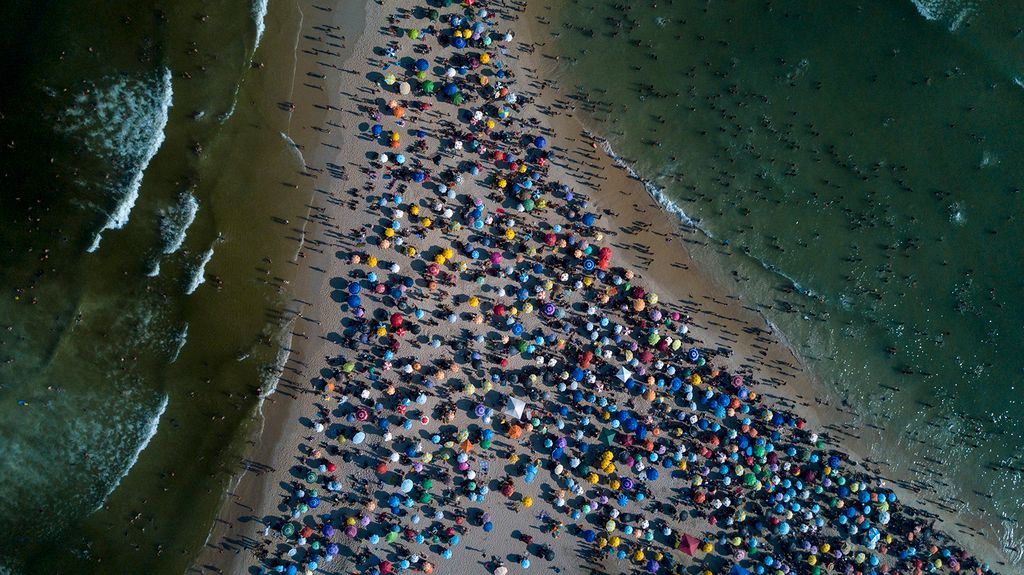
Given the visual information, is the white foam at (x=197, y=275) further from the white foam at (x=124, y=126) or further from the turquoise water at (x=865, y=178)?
the turquoise water at (x=865, y=178)

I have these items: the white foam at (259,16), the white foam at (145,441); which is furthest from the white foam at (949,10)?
the white foam at (145,441)

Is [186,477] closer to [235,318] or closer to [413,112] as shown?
[235,318]

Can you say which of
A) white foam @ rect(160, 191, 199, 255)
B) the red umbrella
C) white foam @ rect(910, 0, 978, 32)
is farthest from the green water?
white foam @ rect(910, 0, 978, 32)

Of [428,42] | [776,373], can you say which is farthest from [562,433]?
[428,42]

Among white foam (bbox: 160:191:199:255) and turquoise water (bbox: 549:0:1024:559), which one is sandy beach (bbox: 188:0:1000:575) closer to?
turquoise water (bbox: 549:0:1024:559)

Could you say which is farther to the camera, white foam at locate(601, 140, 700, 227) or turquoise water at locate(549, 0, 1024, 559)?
turquoise water at locate(549, 0, 1024, 559)
